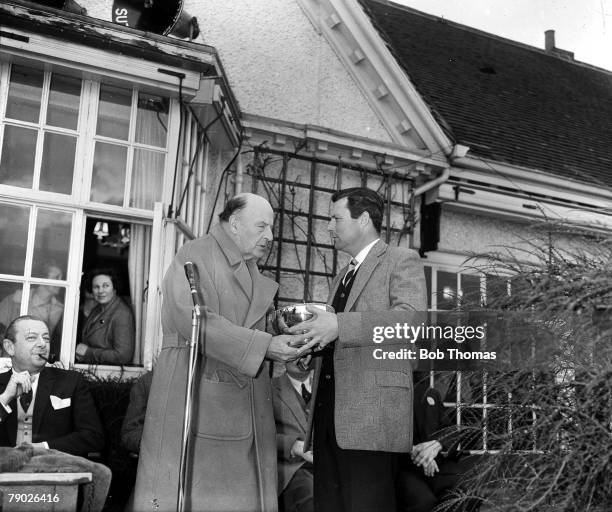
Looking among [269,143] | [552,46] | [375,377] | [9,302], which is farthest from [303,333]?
[552,46]

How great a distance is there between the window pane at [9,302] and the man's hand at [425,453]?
318cm

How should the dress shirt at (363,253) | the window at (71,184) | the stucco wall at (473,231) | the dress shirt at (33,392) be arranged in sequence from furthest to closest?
the stucco wall at (473,231), the window at (71,184), the dress shirt at (33,392), the dress shirt at (363,253)

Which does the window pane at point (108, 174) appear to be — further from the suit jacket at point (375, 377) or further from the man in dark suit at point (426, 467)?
the suit jacket at point (375, 377)

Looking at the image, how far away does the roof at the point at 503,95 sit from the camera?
10047 mm

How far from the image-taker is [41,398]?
4.57 meters

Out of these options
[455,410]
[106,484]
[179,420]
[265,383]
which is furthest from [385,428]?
[106,484]

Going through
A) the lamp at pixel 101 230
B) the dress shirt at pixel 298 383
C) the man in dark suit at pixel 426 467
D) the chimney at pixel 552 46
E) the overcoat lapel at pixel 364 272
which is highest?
the chimney at pixel 552 46

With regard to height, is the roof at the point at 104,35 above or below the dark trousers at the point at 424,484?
above

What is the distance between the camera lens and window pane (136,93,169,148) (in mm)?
6324

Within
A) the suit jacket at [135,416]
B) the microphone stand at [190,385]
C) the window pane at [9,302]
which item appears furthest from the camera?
the window pane at [9,302]

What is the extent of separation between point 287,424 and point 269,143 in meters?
3.36

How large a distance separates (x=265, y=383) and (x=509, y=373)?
145cm

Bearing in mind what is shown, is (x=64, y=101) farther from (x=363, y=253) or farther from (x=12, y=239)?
(x=363, y=253)

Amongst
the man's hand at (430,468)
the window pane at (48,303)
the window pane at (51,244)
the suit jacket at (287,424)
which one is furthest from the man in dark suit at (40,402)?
the man's hand at (430,468)
